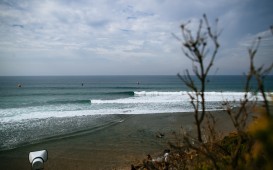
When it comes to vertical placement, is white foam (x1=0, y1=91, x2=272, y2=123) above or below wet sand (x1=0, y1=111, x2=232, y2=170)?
above

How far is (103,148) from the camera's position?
1430cm

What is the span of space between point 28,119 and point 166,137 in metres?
15.5


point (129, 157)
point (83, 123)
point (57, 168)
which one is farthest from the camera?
point (83, 123)

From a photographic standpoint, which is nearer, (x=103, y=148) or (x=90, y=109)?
(x=103, y=148)

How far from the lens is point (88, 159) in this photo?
12.7 meters

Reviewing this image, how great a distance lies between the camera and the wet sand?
12.2m

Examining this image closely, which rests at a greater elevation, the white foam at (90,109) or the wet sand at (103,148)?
the white foam at (90,109)

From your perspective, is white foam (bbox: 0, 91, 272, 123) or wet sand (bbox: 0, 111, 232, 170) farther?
white foam (bbox: 0, 91, 272, 123)

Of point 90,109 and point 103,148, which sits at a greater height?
point 90,109

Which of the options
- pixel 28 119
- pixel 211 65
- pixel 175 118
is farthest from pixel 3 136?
pixel 211 65

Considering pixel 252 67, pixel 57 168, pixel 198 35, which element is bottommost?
pixel 57 168

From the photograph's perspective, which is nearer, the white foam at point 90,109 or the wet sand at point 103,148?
the wet sand at point 103,148

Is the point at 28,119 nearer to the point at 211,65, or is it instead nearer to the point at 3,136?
the point at 3,136

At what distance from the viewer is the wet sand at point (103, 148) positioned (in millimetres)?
12172
